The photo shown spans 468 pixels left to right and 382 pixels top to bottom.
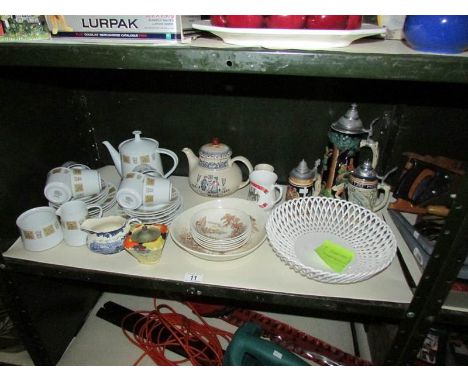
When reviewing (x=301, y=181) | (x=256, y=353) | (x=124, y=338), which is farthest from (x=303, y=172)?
(x=124, y=338)

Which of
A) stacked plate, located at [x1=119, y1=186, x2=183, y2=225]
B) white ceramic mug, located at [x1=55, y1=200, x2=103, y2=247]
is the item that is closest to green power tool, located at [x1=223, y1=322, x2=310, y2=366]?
stacked plate, located at [x1=119, y1=186, x2=183, y2=225]

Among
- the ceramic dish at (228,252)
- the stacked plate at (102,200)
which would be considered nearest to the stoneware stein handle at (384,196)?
the ceramic dish at (228,252)

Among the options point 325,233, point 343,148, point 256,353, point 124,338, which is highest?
point 343,148

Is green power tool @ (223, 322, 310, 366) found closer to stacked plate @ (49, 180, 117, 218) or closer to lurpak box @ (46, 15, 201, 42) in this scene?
stacked plate @ (49, 180, 117, 218)

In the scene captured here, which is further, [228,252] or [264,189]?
[264,189]

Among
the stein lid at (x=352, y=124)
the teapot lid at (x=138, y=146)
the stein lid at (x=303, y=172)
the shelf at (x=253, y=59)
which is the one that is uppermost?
the shelf at (x=253, y=59)

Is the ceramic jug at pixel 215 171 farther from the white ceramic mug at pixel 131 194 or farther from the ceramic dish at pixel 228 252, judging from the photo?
the white ceramic mug at pixel 131 194

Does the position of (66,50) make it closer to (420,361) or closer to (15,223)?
Result: (15,223)

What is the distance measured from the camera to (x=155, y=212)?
858mm

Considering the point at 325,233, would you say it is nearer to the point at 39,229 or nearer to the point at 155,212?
the point at 155,212

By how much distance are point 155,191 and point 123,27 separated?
Answer: 0.42m

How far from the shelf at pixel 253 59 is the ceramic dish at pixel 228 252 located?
413 millimetres

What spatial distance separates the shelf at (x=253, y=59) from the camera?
47 cm

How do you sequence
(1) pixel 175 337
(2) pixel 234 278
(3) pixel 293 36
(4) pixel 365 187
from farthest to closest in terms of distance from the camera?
(1) pixel 175 337 < (4) pixel 365 187 < (2) pixel 234 278 < (3) pixel 293 36
